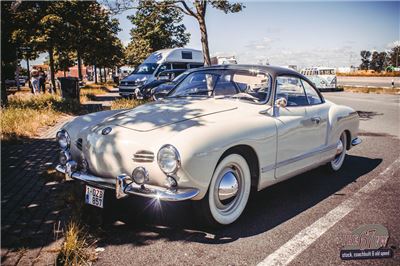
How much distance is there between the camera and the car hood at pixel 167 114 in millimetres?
3254

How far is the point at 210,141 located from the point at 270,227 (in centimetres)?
115

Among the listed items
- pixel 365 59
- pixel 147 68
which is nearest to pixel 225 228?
pixel 147 68

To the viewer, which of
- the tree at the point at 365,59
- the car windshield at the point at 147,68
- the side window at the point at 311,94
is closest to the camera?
the side window at the point at 311,94

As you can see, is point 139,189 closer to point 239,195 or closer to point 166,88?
point 239,195

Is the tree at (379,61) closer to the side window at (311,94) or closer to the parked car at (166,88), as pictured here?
the parked car at (166,88)

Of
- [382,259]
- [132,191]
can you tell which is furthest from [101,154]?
[382,259]

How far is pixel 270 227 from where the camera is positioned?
11.0ft

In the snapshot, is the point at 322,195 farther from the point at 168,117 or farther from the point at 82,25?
the point at 82,25

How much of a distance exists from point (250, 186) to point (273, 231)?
0.51 metres

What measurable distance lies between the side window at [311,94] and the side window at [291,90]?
91 mm

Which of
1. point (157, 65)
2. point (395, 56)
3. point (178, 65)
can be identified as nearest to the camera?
point (157, 65)

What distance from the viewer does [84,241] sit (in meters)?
2.77

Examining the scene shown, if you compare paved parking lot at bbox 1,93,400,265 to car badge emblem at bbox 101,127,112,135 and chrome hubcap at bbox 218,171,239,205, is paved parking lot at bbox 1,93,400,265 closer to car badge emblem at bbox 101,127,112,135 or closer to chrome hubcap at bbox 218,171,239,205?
chrome hubcap at bbox 218,171,239,205

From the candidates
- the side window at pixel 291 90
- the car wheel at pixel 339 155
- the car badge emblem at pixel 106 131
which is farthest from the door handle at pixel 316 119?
the car badge emblem at pixel 106 131
